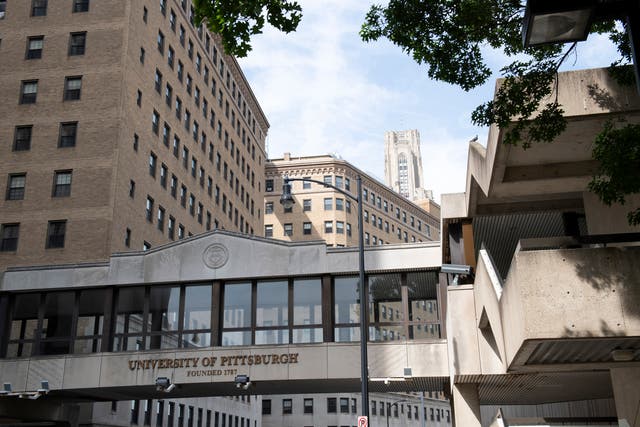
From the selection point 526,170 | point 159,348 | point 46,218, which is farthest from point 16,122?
point 526,170

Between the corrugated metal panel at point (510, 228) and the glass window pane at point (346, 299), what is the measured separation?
5635 mm

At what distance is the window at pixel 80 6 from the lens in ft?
152

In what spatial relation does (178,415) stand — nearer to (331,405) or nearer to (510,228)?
(510,228)

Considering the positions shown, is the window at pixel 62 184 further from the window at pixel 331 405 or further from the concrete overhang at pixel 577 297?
the window at pixel 331 405

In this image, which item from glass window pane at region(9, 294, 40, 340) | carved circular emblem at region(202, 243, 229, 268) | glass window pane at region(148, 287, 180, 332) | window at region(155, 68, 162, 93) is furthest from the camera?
window at region(155, 68, 162, 93)

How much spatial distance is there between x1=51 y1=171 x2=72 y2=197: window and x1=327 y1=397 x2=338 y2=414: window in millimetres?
49384

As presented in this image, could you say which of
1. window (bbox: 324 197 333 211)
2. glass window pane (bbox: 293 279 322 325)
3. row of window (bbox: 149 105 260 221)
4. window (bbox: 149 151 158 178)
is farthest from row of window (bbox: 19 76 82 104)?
window (bbox: 324 197 333 211)

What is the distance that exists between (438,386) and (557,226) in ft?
31.2

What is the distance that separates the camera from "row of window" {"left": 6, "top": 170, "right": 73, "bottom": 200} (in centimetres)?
4169

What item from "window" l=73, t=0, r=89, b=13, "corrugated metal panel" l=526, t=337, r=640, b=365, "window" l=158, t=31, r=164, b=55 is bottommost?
"corrugated metal panel" l=526, t=337, r=640, b=365

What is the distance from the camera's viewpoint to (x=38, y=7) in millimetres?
46594

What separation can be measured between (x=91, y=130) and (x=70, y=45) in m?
6.73

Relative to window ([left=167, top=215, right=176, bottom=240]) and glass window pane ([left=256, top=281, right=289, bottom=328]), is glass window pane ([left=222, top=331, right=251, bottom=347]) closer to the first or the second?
glass window pane ([left=256, top=281, right=289, bottom=328])

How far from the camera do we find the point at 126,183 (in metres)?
42.8
